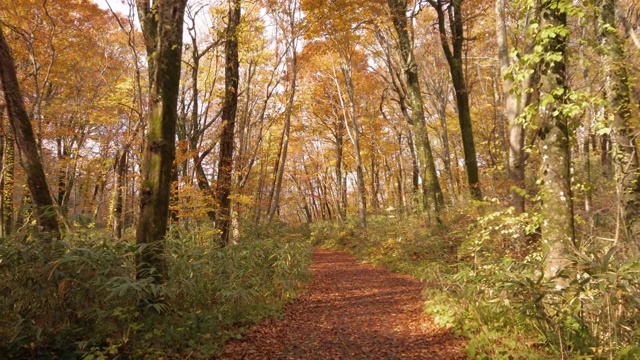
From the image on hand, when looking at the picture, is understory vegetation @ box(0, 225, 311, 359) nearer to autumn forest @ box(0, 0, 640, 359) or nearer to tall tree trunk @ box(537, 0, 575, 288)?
autumn forest @ box(0, 0, 640, 359)

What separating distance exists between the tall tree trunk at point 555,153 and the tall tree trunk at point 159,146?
16.7 feet

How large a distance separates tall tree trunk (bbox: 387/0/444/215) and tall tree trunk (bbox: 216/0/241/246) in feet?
18.1

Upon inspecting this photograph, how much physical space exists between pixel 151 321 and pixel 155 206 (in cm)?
159

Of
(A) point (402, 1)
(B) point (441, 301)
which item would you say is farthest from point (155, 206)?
(A) point (402, 1)

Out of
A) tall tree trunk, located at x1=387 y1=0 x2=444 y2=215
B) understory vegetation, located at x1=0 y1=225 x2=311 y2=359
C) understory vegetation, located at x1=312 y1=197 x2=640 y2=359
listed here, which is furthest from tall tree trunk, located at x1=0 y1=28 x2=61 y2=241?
tall tree trunk, located at x1=387 y1=0 x2=444 y2=215

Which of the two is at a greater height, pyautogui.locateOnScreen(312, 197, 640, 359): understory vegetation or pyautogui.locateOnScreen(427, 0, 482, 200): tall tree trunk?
pyautogui.locateOnScreen(427, 0, 482, 200): tall tree trunk

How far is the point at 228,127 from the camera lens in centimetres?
1065

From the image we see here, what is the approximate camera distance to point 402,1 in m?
12.3

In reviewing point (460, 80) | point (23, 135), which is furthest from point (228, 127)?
point (460, 80)

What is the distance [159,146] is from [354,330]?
13.9 feet

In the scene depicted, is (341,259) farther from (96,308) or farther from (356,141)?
(96,308)

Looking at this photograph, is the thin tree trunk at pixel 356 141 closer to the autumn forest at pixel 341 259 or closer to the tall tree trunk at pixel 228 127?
the autumn forest at pixel 341 259

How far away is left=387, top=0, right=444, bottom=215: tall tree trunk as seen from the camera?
486 inches

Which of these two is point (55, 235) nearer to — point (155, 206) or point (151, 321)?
point (155, 206)
